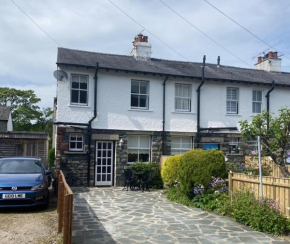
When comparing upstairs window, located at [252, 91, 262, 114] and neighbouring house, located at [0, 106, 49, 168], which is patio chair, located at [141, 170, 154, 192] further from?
neighbouring house, located at [0, 106, 49, 168]

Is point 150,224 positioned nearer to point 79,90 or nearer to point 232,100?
point 79,90

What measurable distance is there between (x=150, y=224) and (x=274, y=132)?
451 centimetres

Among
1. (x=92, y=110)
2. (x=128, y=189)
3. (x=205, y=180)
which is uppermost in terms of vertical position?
(x=92, y=110)

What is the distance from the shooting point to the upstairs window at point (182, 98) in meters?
17.0

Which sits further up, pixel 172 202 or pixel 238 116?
pixel 238 116

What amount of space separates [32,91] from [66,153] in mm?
31379

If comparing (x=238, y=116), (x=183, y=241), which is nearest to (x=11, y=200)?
(x=183, y=241)

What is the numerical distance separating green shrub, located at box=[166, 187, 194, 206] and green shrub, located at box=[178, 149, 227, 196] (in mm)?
307

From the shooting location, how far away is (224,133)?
17172 millimetres

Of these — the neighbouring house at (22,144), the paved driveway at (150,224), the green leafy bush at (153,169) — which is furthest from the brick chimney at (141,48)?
the paved driveway at (150,224)

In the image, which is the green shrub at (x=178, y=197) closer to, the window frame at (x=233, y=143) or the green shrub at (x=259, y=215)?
the green shrub at (x=259, y=215)

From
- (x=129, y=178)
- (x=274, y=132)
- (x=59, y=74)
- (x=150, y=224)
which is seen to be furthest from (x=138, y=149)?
(x=150, y=224)

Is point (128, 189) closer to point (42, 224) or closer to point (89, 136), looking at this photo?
point (89, 136)

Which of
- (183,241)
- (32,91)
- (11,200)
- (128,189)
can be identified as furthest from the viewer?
(32,91)
